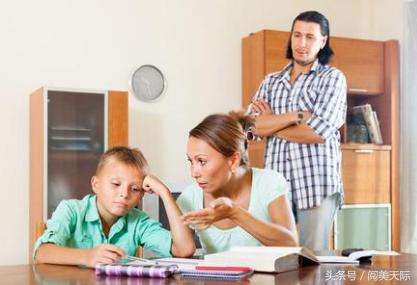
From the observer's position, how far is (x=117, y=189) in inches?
78.5

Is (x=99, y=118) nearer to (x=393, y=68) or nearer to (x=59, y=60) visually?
(x=59, y=60)

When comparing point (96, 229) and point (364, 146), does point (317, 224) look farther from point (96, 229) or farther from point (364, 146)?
point (364, 146)

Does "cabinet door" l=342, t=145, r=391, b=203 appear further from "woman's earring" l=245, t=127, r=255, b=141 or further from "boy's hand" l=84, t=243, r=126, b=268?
"boy's hand" l=84, t=243, r=126, b=268

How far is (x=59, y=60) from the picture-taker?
413 centimetres

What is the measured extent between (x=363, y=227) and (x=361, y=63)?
116 cm

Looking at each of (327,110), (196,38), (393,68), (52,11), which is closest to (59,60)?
(52,11)

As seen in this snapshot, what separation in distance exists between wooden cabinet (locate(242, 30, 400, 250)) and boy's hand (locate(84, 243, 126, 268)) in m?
2.79

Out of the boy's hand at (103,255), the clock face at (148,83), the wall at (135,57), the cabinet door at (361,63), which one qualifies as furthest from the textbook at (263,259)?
the cabinet door at (361,63)

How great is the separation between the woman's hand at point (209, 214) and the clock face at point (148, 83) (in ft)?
8.70

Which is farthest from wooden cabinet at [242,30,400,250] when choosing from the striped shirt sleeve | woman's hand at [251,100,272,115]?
the striped shirt sleeve

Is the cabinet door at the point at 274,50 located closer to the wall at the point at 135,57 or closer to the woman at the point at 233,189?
the wall at the point at 135,57

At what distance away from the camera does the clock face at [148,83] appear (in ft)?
14.3

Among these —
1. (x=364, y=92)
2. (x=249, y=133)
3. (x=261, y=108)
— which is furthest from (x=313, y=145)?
(x=364, y=92)

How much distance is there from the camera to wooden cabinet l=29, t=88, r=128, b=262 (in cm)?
374
